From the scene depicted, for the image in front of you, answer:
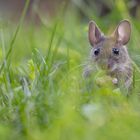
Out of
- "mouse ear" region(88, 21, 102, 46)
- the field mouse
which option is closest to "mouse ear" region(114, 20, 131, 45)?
the field mouse

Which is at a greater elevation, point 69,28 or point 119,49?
point 69,28

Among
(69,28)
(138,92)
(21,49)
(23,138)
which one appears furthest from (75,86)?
(69,28)

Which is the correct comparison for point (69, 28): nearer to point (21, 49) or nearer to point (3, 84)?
point (21, 49)

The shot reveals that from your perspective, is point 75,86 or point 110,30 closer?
point 75,86

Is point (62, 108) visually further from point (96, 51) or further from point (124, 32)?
point (124, 32)

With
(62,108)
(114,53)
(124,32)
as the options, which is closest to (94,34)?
(124,32)

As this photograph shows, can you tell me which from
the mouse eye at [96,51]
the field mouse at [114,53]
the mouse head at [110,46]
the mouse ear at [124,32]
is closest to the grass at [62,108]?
the field mouse at [114,53]

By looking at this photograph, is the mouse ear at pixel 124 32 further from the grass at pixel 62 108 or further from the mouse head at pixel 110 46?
the grass at pixel 62 108
